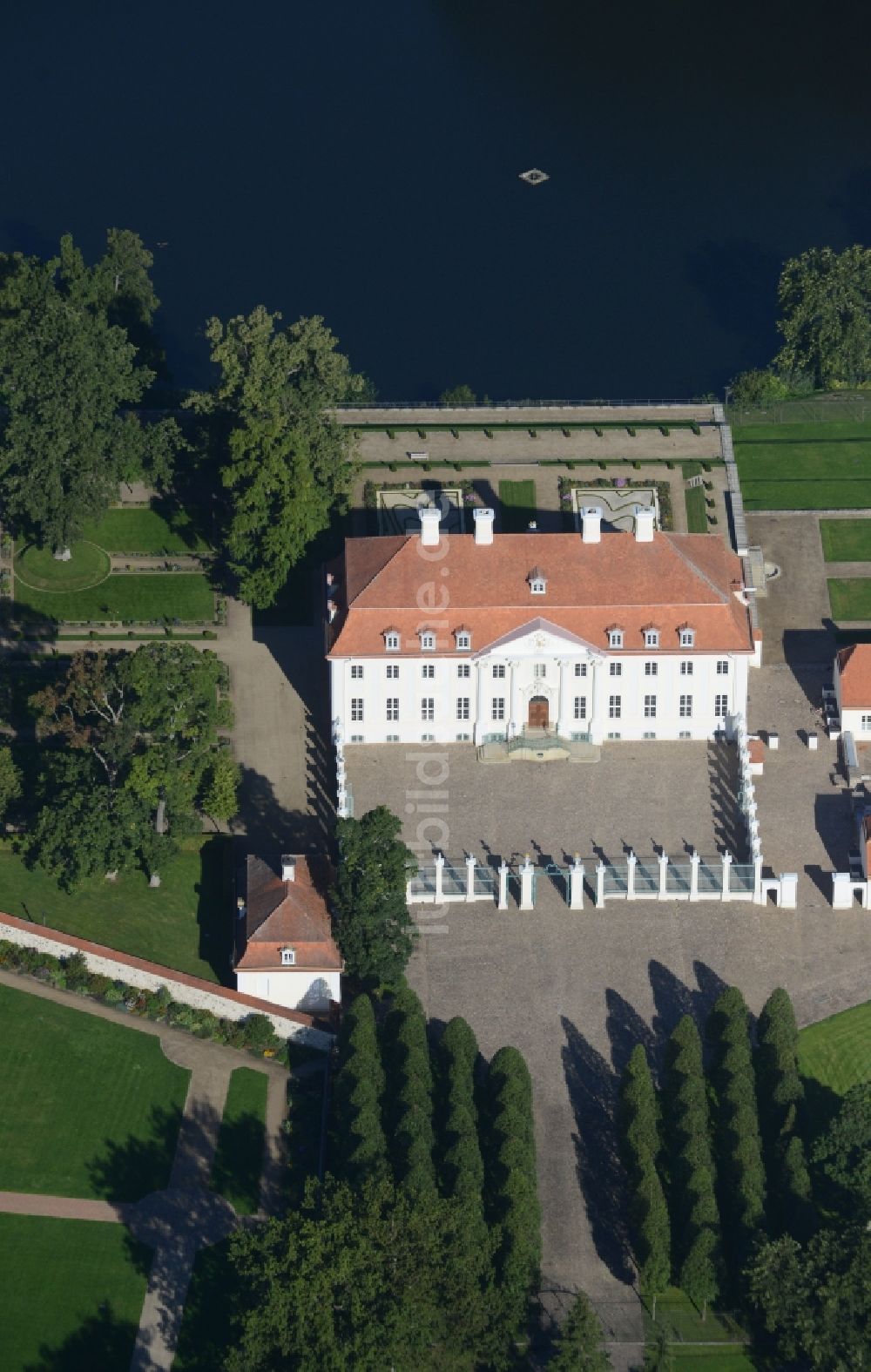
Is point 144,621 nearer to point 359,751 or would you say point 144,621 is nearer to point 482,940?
point 359,751

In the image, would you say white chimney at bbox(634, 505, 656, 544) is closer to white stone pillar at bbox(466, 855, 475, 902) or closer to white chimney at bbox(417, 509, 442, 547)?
white chimney at bbox(417, 509, 442, 547)

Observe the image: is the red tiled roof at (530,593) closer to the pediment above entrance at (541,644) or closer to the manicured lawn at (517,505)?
the pediment above entrance at (541,644)

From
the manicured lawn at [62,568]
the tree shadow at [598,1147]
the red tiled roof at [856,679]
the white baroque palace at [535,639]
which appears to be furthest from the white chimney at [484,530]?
the tree shadow at [598,1147]

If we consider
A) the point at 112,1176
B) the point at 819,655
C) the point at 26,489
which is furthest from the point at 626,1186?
the point at 26,489

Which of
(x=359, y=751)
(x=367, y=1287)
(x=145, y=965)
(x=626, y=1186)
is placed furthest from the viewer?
(x=359, y=751)

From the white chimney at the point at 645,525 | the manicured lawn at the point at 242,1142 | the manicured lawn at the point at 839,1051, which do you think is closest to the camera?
the manicured lawn at the point at 242,1142

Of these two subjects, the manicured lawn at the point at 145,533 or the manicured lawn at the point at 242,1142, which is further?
the manicured lawn at the point at 145,533
